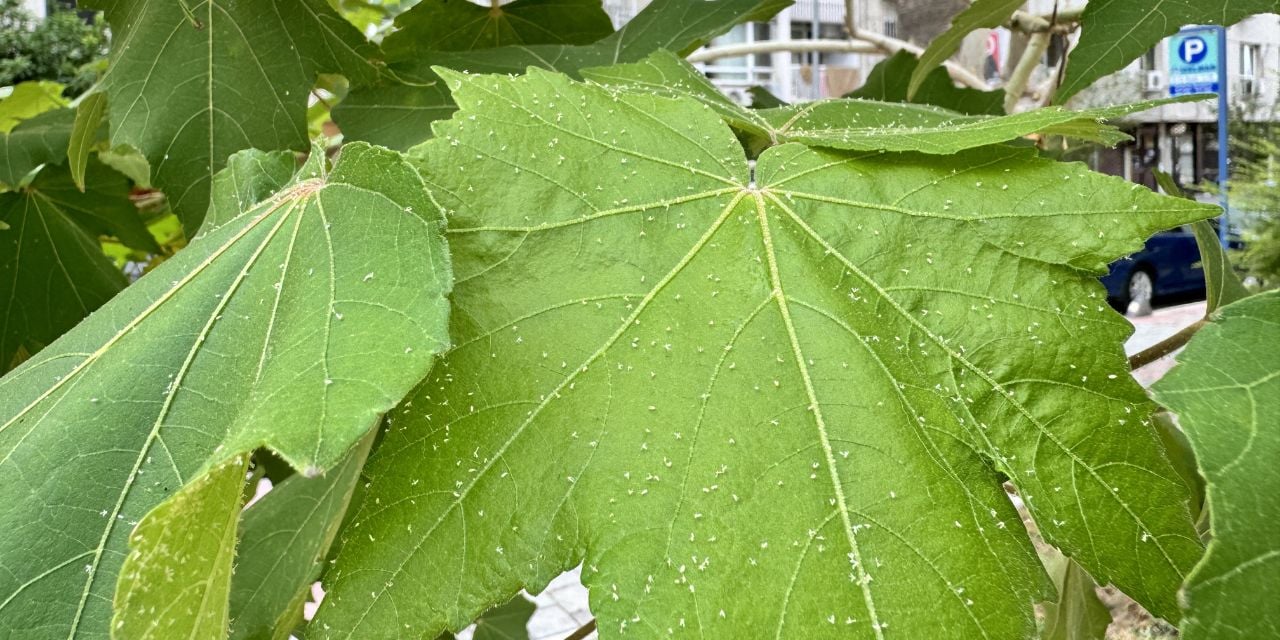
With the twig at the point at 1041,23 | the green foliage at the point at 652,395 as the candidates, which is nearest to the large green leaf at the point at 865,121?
the green foliage at the point at 652,395

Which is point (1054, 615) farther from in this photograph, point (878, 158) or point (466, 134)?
point (466, 134)

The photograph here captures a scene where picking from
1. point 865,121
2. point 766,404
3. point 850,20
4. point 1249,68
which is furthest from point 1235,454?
point 1249,68

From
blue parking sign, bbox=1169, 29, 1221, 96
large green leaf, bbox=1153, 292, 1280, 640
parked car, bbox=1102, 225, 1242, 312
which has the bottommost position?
parked car, bbox=1102, 225, 1242, 312

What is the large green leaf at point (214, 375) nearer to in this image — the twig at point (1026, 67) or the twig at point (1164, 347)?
the twig at point (1164, 347)

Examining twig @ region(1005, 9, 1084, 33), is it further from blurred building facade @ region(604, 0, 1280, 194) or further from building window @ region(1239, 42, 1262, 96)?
building window @ region(1239, 42, 1262, 96)

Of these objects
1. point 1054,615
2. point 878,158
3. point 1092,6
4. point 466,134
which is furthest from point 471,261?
point 1054,615

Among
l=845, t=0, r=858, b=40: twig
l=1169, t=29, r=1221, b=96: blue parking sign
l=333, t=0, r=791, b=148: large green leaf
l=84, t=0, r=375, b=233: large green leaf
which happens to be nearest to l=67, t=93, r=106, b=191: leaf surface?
l=84, t=0, r=375, b=233: large green leaf
